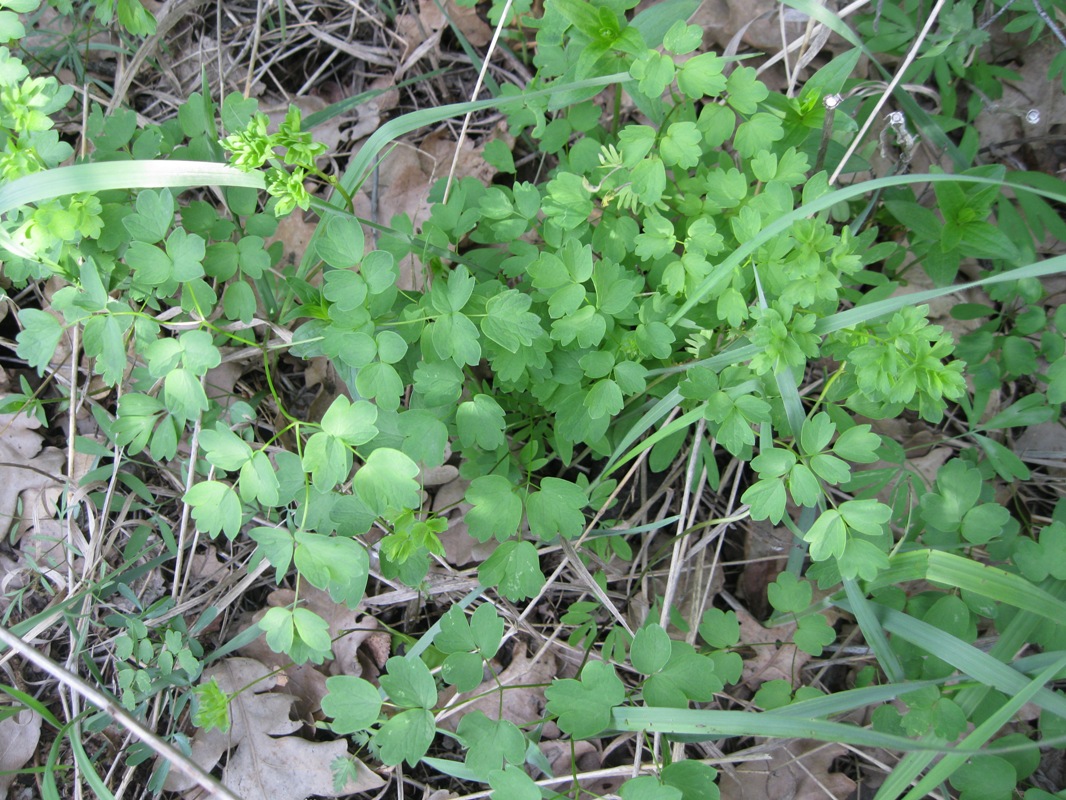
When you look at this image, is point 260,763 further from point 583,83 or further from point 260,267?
point 583,83

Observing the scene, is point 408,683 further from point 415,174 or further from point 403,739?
point 415,174

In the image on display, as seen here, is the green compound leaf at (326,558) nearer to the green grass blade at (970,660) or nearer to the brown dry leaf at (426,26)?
the green grass blade at (970,660)

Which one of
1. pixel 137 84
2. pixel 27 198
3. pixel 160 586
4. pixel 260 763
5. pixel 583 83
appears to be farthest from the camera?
pixel 137 84

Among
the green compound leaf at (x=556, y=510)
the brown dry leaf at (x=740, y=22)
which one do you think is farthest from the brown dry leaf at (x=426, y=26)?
the green compound leaf at (x=556, y=510)

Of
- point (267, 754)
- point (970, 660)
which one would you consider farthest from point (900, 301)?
point (267, 754)

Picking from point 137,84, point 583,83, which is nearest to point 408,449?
point 583,83

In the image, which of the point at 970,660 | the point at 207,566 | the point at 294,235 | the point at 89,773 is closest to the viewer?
the point at 970,660
